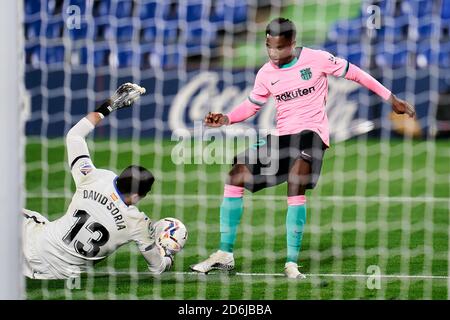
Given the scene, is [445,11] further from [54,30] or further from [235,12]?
[54,30]

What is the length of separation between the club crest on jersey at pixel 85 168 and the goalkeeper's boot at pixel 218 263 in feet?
2.52

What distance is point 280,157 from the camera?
4.77m

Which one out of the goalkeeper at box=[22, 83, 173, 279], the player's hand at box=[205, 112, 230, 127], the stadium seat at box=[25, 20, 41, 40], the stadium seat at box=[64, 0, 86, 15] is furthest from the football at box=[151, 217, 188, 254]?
the stadium seat at box=[25, 20, 41, 40]

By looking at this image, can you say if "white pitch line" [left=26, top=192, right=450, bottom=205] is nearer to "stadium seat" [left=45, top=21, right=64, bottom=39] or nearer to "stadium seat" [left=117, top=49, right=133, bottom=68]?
"stadium seat" [left=117, top=49, right=133, bottom=68]

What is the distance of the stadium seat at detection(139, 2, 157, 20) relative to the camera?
1076cm

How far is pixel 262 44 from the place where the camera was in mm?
11789

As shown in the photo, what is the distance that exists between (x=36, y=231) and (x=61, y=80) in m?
5.39

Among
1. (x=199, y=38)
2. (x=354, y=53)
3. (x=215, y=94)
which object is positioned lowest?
(x=215, y=94)

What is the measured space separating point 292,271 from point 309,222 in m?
1.77

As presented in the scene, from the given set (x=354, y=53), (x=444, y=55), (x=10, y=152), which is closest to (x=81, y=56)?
(x=354, y=53)

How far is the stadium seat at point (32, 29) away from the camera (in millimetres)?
10203
